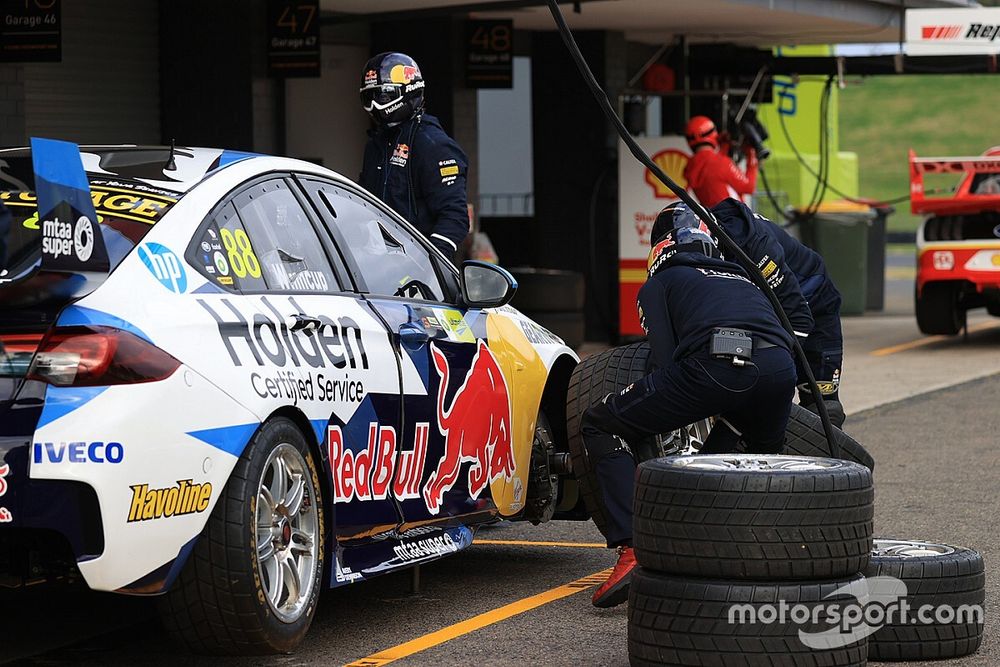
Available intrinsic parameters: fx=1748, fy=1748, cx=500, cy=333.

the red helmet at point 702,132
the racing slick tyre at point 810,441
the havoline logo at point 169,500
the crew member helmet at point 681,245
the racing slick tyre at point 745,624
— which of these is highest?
the red helmet at point 702,132

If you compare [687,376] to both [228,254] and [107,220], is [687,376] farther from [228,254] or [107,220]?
[107,220]

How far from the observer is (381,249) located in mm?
6066

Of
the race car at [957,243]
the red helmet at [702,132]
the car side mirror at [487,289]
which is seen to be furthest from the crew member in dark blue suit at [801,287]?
the race car at [957,243]

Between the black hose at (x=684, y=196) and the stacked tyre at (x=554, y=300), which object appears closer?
the black hose at (x=684, y=196)

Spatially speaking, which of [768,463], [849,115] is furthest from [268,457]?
[849,115]

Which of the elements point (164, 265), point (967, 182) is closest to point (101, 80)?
point (967, 182)

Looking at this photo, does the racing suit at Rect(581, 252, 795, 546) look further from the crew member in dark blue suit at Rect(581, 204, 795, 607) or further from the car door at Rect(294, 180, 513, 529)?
the car door at Rect(294, 180, 513, 529)

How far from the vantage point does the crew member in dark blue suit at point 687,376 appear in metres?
5.85

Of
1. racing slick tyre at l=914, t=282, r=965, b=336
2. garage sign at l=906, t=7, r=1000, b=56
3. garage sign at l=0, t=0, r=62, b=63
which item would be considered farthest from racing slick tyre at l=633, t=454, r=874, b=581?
garage sign at l=906, t=7, r=1000, b=56

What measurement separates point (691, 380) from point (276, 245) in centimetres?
148

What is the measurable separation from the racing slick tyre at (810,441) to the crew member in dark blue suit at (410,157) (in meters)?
2.23

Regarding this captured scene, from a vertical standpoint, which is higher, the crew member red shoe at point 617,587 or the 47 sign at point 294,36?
the 47 sign at point 294,36

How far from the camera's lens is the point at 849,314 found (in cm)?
2081

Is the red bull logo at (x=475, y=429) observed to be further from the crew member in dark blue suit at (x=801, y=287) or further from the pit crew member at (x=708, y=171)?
the pit crew member at (x=708, y=171)
